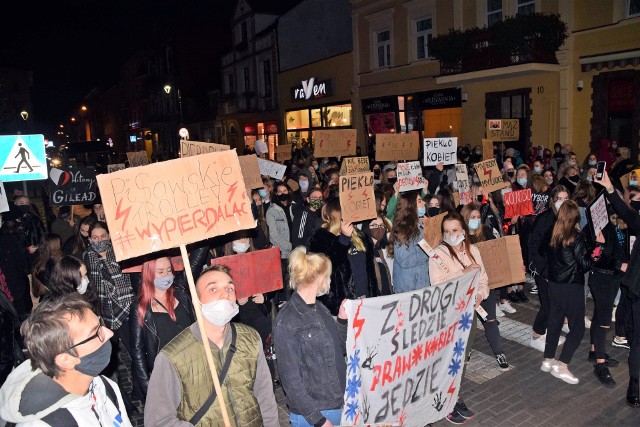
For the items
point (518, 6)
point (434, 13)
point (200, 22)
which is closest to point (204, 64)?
point (200, 22)

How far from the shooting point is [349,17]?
30062 millimetres

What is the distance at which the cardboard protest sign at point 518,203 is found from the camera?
852cm

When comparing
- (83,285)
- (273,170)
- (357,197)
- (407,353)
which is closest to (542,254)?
(357,197)

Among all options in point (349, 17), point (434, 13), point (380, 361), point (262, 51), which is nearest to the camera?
point (380, 361)

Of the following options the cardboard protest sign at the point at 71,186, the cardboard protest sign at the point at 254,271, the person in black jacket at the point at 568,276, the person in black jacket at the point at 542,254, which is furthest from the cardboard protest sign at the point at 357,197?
the cardboard protest sign at the point at 71,186

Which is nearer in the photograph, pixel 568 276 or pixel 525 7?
pixel 568 276

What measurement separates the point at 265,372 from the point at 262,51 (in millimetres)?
34818

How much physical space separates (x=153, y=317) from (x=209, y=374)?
1382mm

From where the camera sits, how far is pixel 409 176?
949 cm

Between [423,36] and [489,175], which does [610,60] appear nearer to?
[423,36]

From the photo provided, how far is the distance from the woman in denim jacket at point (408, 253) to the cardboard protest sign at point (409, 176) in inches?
111

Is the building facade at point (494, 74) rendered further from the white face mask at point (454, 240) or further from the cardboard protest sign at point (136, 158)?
the white face mask at point (454, 240)

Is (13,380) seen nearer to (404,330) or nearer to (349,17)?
(404,330)

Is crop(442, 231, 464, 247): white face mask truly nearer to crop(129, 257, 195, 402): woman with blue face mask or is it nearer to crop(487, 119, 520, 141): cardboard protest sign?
crop(129, 257, 195, 402): woman with blue face mask
